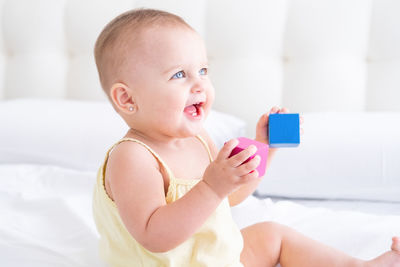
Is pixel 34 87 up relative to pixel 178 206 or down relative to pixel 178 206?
down

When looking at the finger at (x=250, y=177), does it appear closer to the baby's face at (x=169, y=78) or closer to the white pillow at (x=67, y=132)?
the baby's face at (x=169, y=78)

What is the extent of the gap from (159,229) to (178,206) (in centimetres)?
5

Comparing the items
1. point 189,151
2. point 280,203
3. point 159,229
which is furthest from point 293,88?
point 159,229

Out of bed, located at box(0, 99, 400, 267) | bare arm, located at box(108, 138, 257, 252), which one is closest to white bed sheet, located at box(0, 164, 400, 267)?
bed, located at box(0, 99, 400, 267)

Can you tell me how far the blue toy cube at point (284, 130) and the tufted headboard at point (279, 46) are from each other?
0.83 m

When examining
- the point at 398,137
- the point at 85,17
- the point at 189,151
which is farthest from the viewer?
the point at 85,17

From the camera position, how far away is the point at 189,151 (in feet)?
3.10

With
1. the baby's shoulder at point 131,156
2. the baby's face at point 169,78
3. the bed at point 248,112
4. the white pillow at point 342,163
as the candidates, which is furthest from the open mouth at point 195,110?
the white pillow at point 342,163

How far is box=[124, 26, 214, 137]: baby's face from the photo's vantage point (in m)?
0.81

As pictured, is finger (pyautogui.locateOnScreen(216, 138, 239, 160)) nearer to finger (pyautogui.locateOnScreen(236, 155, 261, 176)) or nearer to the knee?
finger (pyautogui.locateOnScreen(236, 155, 261, 176))

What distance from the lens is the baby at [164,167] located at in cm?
74

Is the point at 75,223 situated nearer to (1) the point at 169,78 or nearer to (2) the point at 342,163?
(1) the point at 169,78

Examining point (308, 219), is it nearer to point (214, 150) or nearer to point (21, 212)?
point (214, 150)

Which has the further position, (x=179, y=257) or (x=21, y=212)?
(x=21, y=212)
